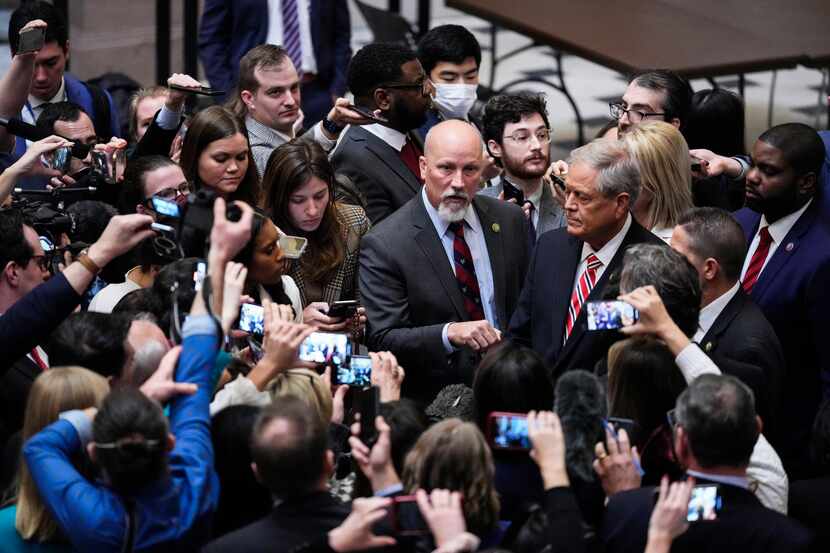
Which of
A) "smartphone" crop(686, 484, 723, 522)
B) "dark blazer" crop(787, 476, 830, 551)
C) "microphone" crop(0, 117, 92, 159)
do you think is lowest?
"dark blazer" crop(787, 476, 830, 551)

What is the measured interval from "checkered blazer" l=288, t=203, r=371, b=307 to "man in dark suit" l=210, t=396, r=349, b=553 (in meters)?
1.87

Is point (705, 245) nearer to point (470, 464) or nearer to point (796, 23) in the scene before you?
point (470, 464)

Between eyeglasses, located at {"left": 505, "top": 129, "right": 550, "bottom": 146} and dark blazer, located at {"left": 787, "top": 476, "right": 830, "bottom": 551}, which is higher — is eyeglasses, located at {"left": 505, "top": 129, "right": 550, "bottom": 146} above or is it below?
above

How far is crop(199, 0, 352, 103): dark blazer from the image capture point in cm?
795

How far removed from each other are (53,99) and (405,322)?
2255 millimetres

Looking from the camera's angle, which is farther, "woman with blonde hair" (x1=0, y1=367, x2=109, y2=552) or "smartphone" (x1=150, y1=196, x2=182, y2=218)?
"smartphone" (x1=150, y1=196, x2=182, y2=218)

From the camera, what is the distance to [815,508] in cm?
396

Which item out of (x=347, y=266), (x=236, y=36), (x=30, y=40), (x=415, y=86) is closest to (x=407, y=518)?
(x=347, y=266)

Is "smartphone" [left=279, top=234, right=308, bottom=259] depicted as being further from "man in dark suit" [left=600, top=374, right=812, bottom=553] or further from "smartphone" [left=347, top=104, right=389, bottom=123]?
"man in dark suit" [left=600, top=374, right=812, bottom=553]

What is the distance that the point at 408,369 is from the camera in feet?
16.3

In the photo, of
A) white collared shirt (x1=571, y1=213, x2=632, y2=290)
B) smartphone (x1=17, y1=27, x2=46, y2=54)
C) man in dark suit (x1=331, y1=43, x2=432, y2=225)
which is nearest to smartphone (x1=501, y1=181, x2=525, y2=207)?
man in dark suit (x1=331, y1=43, x2=432, y2=225)

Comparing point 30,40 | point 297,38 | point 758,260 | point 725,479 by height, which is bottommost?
point 725,479

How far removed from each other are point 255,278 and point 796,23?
554cm

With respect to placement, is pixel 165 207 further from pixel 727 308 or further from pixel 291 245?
pixel 727 308
